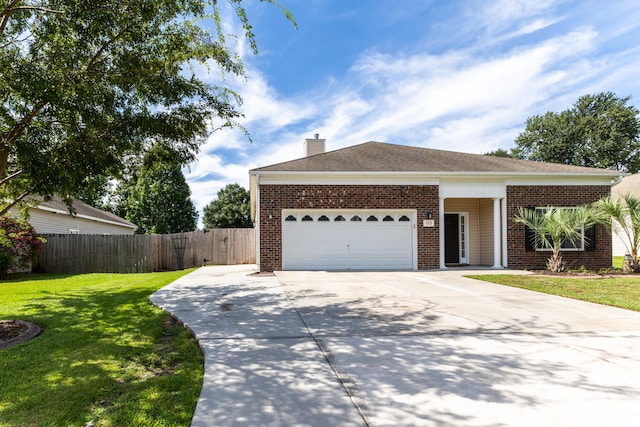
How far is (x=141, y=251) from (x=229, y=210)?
25.3m

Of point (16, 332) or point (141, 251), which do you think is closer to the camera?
point (16, 332)

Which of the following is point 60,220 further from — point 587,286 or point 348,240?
point 587,286

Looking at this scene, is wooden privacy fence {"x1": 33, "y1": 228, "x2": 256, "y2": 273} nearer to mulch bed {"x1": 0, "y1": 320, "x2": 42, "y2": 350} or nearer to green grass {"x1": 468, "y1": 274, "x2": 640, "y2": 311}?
mulch bed {"x1": 0, "y1": 320, "x2": 42, "y2": 350}

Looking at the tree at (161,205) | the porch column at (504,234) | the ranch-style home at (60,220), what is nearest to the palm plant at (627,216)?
the porch column at (504,234)

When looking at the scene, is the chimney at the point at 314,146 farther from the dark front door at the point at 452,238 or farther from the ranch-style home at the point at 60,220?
the ranch-style home at the point at 60,220

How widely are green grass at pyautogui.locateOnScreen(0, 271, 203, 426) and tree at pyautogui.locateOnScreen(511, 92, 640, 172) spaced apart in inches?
1628

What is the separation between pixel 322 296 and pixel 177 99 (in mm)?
4517

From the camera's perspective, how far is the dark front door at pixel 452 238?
47.2 feet

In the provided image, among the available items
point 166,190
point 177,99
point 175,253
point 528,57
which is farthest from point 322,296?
point 166,190

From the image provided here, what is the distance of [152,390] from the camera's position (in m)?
3.01

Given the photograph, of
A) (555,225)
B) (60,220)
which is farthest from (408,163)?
(60,220)

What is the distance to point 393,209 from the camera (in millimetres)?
12453

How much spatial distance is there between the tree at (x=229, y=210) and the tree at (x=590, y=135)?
31285 mm

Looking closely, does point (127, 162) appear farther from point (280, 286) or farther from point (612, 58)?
point (612, 58)
